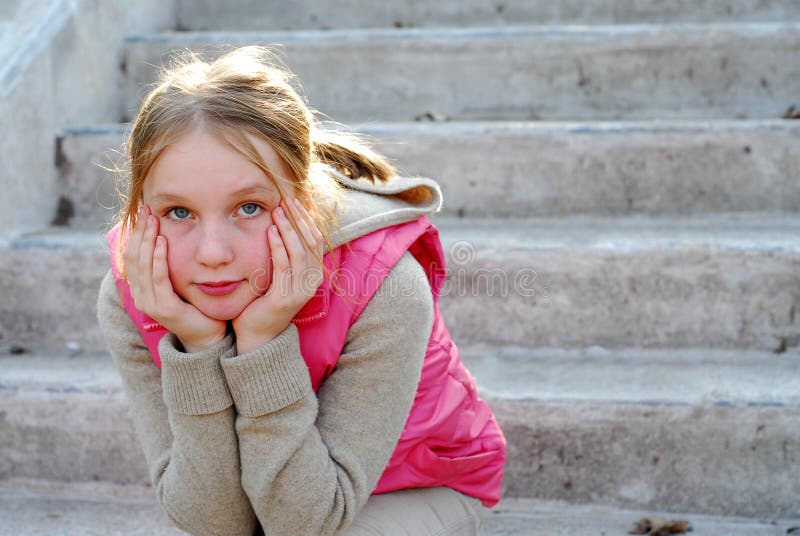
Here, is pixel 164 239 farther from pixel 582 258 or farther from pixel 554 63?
pixel 554 63

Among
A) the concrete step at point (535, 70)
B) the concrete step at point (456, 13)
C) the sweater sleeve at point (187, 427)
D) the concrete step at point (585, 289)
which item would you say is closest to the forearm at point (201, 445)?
the sweater sleeve at point (187, 427)

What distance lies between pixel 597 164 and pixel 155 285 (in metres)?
1.48

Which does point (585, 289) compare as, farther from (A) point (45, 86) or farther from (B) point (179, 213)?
(A) point (45, 86)

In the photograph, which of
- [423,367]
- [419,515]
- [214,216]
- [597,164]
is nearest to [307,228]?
[214,216]

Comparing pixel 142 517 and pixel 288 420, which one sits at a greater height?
pixel 288 420

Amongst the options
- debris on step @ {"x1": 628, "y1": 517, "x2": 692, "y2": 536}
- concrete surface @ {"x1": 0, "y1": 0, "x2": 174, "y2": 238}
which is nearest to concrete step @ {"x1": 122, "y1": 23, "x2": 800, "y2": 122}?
concrete surface @ {"x1": 0, "y1": 0, "x2": 174, "y2": 238}

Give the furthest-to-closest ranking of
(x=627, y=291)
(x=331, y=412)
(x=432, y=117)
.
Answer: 1. (x=432, y=117)
2. (x=627, y=291)
3. (x=331, y=412)

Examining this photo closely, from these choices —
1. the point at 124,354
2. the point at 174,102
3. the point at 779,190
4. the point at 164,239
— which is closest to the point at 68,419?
the point at 124,354

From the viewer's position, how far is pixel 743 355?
2088 mm

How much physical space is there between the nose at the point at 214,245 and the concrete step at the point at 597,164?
1185 millimetres

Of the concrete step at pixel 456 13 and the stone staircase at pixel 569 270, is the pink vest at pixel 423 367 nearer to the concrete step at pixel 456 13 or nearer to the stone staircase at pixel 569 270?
the stone staircase at pixel 569 270

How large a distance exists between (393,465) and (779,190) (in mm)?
1513

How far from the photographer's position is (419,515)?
1514 millimetres

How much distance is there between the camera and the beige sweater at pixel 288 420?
1308 millimetres
